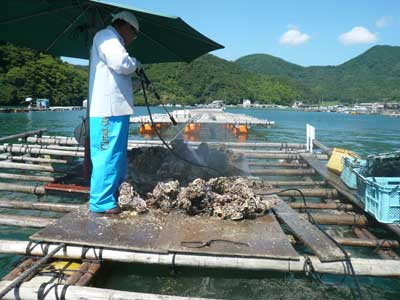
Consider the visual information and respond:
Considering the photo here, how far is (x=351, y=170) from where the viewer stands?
6.90 metres

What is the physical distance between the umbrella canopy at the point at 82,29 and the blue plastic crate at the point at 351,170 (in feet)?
12.2

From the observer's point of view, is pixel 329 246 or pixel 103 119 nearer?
pixel 329 246

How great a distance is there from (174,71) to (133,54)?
254 ft

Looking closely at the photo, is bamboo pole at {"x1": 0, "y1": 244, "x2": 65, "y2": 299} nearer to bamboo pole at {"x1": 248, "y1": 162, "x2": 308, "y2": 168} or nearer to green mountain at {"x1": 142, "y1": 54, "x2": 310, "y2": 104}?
bamboo pole at {"x1": 248, "y1": 162, "x2": 308, "y2": 168}

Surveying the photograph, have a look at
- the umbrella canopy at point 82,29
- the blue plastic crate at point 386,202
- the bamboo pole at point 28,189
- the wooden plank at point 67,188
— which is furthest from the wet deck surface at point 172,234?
the umbrella canopy at point 82,29

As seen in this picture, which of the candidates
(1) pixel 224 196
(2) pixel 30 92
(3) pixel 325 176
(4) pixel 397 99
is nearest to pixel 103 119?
(1) pixel 224 196

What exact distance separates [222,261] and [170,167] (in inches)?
118

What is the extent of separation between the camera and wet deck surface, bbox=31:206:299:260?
3.39 meters

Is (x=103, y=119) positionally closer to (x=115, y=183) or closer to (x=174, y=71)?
(x=115, y=183)

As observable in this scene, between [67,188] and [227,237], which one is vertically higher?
[67,188]

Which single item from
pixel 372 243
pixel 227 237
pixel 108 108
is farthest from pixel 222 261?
pixel 372 243

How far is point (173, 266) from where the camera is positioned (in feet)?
10.9

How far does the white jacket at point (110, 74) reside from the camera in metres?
3.95

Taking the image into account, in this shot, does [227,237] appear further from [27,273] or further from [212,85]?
[212,85]
